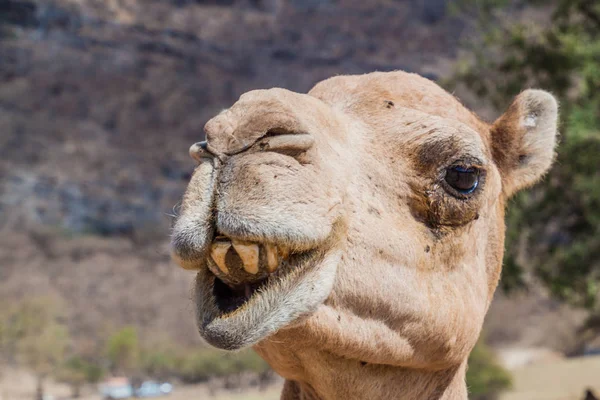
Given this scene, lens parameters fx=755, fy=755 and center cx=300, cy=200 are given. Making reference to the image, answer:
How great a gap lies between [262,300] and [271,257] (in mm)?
131

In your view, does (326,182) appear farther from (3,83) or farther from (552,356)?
(3,83)

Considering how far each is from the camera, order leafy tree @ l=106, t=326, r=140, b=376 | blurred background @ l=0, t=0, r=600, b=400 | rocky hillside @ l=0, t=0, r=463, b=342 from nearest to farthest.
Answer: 1. leafy tree @ l=106, t=326, r=140, b=376
2. blurred background @ l=0, t=0, r=600, b=400
3. rocky hillside @ l=0, t=0, r=463, b=342

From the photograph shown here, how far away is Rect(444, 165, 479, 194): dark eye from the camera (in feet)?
9.41

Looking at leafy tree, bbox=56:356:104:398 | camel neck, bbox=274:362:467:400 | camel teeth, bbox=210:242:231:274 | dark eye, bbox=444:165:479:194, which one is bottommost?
leafy tree, bbox=56:356:104:398

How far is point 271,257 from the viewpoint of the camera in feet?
7.43

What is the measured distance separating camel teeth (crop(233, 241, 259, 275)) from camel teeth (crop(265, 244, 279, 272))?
37mm

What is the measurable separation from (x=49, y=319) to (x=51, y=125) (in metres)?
16.5

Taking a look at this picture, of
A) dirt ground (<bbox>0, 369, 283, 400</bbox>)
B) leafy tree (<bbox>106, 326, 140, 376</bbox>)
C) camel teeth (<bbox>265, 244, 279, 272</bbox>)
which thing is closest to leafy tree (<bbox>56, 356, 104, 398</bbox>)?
dirt ground (<bbox>0, 369, 283, 400</bbox>)

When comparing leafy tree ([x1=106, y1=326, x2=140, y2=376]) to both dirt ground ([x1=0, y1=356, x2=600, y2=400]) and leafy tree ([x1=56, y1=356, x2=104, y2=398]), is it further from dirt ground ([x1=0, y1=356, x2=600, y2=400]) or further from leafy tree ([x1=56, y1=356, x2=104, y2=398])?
dirt ground ([x1=0, y1=356, x2=600, y2=400])

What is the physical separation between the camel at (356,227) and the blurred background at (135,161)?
31.0 meters

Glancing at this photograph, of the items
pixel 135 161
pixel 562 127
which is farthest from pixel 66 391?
pixel 562 127

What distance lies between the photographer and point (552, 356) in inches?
1779

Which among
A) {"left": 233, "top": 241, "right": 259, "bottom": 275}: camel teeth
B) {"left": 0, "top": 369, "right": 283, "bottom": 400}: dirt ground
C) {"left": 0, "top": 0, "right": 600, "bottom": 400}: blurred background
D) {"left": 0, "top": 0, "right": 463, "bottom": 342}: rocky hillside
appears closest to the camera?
{"left": 233, "top": 241, "right": 259, "bottom": 275}: camel teeth

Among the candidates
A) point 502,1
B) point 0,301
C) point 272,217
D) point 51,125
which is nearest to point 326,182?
point 272,217
